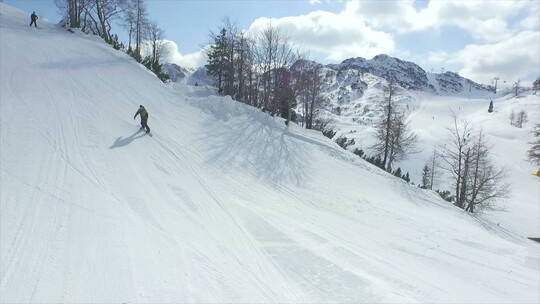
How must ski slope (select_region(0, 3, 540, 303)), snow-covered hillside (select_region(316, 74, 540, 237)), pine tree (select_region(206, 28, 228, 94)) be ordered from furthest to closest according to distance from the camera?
1. pine tree (select_region(206, 28, 228, 94))
2. snow-covered hillside (select_region(316, 74, 540, 237))
3. ski slope (select_region(0, 3, 540, 303))

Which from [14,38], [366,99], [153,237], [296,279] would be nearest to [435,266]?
[296,279]

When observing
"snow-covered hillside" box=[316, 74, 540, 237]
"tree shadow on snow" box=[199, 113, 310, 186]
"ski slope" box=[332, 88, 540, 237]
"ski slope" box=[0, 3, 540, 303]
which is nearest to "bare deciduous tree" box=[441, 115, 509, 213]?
"ski slope" box=[332, 88, 540, 237]

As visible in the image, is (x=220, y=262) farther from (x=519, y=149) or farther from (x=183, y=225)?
(x=519, y=149)

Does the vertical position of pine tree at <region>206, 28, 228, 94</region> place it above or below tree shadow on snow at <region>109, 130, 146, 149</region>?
above

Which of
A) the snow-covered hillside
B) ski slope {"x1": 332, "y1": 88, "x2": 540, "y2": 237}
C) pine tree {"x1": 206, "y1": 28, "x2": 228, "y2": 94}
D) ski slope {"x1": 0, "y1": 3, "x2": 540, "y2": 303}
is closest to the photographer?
ski slope {"x1": 0, "y1": 3, "x2": 540, "y2": 303}

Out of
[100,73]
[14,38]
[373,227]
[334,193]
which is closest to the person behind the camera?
[373,227]

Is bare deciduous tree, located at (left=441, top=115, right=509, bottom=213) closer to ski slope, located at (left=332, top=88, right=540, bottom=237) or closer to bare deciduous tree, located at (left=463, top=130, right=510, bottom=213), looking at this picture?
bare deciduous tree, located at (left=463, top=130, right=510, bottom=213)

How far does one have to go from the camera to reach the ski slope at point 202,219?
6.71 meters

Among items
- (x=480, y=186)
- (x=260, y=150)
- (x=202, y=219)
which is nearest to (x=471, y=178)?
(x=480, y=186)

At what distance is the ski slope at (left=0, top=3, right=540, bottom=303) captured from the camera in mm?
6711

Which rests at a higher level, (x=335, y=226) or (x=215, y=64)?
(x=215, y=64)

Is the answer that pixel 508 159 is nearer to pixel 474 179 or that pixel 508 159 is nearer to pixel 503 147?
pixel 503 147

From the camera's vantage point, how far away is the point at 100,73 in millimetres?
23250

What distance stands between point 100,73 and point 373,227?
19.9 metres
